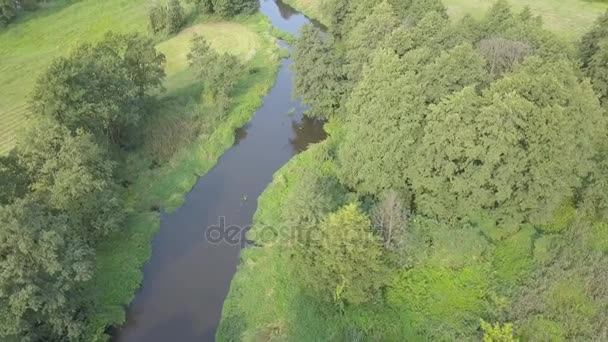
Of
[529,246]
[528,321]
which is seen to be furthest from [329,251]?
[529,246]

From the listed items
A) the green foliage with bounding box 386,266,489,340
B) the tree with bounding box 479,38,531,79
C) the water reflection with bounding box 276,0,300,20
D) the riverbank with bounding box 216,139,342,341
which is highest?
the tree with bounding box 479,38,531,79

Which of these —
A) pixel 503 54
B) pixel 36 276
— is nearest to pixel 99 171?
pixel 36 276

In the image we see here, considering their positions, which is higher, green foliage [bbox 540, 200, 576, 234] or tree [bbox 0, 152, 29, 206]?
tree [bbox 0, 152, 29, 206]

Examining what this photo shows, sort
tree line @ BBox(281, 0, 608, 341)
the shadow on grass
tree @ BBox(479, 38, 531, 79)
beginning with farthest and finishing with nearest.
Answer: the shadow on grass → tree @ BBox(479, 38, 531, 79) → tree line @ BBox(281, 0, 608, 341)

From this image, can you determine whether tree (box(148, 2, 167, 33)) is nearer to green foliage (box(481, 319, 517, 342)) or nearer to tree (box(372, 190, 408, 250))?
tree (box(372, 190, 408, 250))

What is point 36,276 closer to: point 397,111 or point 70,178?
point 70,178

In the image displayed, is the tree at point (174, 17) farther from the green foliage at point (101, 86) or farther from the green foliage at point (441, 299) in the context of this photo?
the green foliage at point (441, 299)

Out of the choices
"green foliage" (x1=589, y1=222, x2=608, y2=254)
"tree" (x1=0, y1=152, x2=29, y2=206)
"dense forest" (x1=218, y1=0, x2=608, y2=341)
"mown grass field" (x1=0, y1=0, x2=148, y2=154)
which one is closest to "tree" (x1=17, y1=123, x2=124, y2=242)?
"tree" (x1=0, y1=152, x2=29, y2=206)
